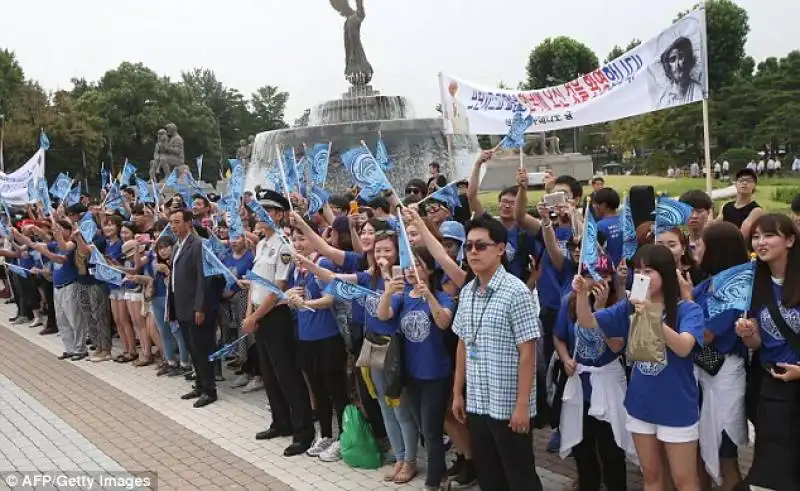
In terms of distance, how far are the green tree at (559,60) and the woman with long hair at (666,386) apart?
5905 cm

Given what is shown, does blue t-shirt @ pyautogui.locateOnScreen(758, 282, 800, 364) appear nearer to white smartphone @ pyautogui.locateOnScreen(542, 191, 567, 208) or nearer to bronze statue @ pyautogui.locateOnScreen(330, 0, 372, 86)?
white smartphone @ pyautogui.locateOnScreen(542, 191, 567, 208)

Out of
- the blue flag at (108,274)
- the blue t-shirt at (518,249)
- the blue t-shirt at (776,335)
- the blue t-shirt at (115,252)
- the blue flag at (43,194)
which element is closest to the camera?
the blue t-shirt at (776,335)

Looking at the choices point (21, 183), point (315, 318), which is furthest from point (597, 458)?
point (21, 183)

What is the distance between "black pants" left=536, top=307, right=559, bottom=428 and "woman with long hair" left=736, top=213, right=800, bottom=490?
4.38 feet

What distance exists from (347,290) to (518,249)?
1.47 metres

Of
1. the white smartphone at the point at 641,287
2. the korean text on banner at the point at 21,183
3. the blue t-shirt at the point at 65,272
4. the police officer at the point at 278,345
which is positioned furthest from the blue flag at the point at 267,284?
the korean text on banner at the point at 21,183

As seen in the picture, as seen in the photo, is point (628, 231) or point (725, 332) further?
point (628, 231)

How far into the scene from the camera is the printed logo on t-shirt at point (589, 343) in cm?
429

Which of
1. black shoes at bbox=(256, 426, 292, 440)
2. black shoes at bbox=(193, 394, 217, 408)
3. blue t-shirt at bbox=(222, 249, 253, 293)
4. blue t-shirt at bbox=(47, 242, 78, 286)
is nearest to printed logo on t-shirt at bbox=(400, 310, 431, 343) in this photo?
black shoes at bbox=(256, 426, 292, 440)

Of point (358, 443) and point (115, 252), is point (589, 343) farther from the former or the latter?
point (115, 252)

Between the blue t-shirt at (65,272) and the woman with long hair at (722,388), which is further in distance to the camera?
the blue t-shirt at (65,272)

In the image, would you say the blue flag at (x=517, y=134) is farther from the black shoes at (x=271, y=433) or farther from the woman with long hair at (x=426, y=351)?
the black shoes at (x=271, y=433)

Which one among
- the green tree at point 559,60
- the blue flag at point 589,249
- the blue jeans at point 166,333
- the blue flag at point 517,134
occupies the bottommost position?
the blue jeans at point 166,333

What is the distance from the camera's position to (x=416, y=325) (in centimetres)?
479
